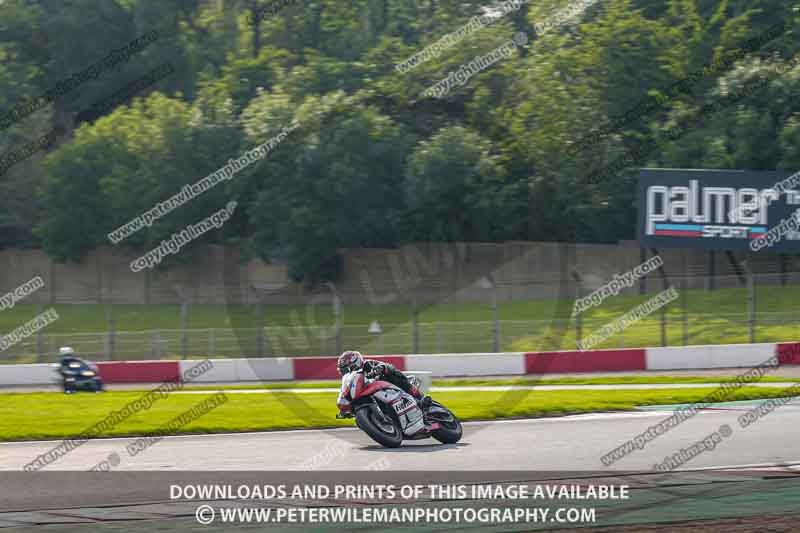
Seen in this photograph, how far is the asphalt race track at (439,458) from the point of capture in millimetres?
10781

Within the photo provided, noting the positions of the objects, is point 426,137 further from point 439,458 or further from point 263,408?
point 439,458

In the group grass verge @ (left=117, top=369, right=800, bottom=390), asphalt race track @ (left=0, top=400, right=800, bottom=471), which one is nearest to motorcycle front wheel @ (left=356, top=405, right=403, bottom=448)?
asphalt race track @ (left=0, top=400, right=800, bottom=471)

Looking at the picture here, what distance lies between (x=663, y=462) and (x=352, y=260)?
36988 mm

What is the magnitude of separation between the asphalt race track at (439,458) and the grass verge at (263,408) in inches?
37.8

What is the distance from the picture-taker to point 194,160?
5019 cm

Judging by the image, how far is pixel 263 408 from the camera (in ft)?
64.5

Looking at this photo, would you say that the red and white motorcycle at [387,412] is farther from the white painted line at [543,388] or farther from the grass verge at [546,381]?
the grass verge at [546,381]

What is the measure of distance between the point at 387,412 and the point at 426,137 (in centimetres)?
3686

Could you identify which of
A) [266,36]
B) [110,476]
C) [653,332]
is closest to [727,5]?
[653,332]

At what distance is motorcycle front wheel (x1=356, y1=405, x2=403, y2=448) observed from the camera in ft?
44.8

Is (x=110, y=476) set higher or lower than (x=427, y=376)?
lower

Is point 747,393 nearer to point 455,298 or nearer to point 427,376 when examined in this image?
point 427,376

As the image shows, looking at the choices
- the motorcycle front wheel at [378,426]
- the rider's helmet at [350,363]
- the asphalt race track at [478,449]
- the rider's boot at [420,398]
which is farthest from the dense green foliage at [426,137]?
the rider's helmet at [350,363]

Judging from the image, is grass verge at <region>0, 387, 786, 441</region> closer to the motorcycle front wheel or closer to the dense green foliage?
the motorcycle front wheel
